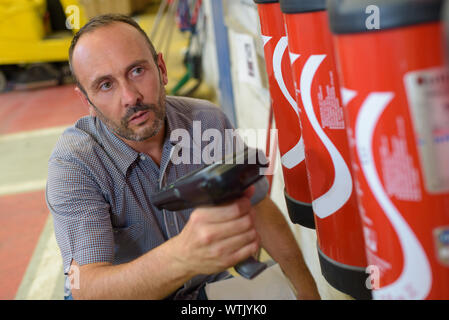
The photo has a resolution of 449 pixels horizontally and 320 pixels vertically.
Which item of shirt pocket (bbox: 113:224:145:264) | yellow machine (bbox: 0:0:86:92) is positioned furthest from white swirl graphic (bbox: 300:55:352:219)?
yellow machine (bbox: 0:0:86:92)

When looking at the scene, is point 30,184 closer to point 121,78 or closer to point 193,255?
point 121,78

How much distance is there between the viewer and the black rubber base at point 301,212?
988mm

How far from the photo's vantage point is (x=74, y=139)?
1.38 meters

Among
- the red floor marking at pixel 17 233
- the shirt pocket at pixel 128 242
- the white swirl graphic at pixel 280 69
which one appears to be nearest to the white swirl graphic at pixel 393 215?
the white swirl graphic at pixel 280 69

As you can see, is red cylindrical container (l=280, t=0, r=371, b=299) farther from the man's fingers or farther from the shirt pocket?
the shirt pocket

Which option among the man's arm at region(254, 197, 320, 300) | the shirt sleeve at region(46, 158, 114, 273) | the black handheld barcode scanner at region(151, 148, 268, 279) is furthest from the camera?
the man's arm at region(254, 197, 320, 300)

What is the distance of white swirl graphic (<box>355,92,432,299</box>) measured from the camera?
53cm

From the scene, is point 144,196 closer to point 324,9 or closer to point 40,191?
point 324,9

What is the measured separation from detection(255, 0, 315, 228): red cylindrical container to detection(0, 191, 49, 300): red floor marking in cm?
208

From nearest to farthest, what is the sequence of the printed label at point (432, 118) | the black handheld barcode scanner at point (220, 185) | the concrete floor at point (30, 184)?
the printed label at point (432, 118)
the black handheld barcode scanner at point (220, 185)
the concrete floor at point (30, 184)

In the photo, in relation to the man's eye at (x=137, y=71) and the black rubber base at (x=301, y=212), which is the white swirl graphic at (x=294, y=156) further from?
the man's eye at (x=137, y=71)

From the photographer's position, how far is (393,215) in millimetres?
547
